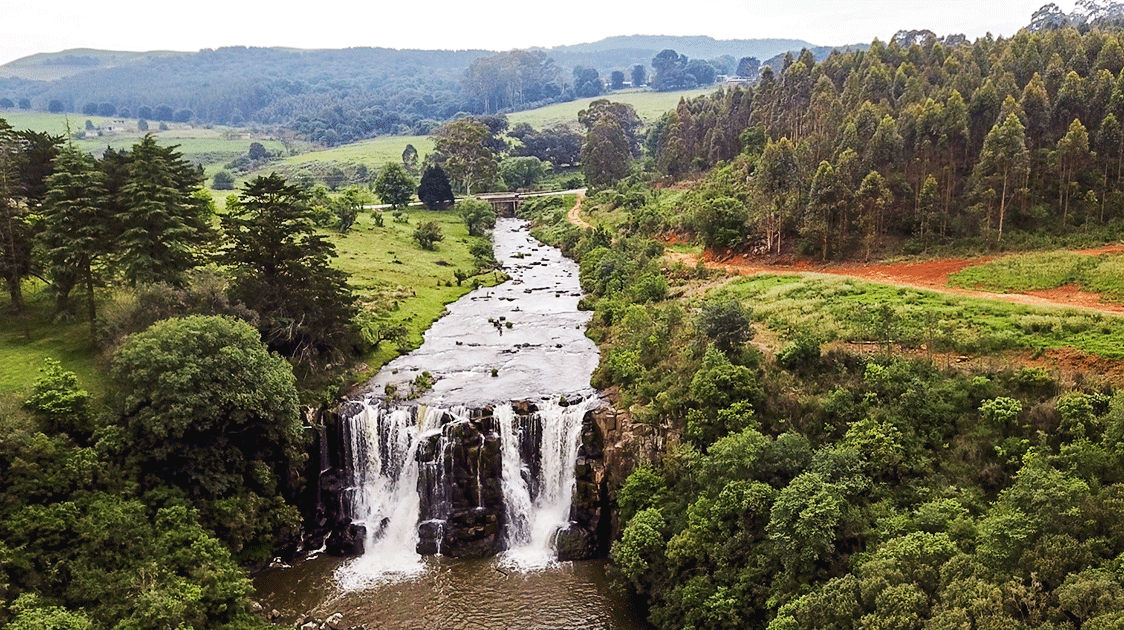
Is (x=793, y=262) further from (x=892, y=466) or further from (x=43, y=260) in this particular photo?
(x=43, y=260)

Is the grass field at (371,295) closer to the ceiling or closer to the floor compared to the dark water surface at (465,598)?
closer to the ceiling

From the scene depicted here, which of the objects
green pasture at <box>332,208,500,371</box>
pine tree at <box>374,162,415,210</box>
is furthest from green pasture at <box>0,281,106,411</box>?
pine tree at <box>374,162,415,210</box>

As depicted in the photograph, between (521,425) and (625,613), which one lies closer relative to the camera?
(625,613)

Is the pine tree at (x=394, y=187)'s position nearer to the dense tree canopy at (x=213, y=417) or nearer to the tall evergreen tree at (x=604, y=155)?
the tall evergreen tree at (x=604, y=155)

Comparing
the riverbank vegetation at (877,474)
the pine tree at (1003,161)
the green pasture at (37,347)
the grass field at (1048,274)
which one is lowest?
the riverbank vegetation at (877,474)

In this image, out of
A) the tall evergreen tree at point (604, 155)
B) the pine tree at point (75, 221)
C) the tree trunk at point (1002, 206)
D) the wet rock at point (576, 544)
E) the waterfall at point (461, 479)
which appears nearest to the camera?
the wet rock at point (576, 544)

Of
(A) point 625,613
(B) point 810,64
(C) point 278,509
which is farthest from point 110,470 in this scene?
(B) point 810,64

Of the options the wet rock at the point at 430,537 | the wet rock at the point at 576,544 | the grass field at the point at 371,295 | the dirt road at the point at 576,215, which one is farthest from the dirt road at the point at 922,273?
the dirt road at the point at 576,215
